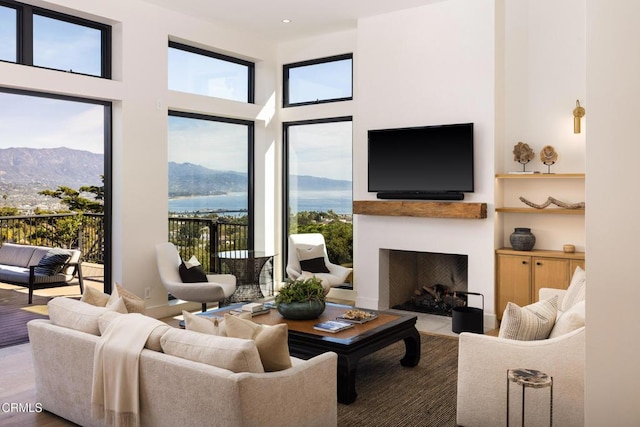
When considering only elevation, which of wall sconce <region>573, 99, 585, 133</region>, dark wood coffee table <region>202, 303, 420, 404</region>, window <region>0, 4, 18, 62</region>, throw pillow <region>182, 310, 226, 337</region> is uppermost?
window <region>0, 4, 18, 62</region>

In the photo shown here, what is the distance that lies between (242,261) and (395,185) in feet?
6.48

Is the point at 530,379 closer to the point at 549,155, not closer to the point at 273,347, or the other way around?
the point at 273,347

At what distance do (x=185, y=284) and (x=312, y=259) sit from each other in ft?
5.87

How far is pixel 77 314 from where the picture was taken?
3.34 metres

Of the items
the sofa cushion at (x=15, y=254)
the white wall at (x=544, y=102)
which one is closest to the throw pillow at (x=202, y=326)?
the sofa cushion at (x=15, y=254)

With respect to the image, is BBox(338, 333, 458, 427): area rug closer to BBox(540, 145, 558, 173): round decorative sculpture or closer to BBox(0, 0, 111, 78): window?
BBox(540, 145, 558, 173): round decorative sculpture

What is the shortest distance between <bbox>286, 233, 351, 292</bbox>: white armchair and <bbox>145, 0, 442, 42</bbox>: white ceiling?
262cm

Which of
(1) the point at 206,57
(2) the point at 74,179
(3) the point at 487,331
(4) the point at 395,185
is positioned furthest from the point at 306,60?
(3) the point at 487,331

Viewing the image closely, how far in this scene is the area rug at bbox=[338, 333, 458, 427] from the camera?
348cm

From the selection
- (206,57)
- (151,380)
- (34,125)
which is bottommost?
(151,380)

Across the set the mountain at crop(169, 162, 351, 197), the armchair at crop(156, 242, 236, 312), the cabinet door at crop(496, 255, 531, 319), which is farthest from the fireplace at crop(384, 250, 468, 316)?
the armchair at crop(156, 242, 236, 312)

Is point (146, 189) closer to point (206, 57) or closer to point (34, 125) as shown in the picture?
point (34, 125)

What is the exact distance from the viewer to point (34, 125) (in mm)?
5168

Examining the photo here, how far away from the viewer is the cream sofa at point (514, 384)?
3.02 metres
